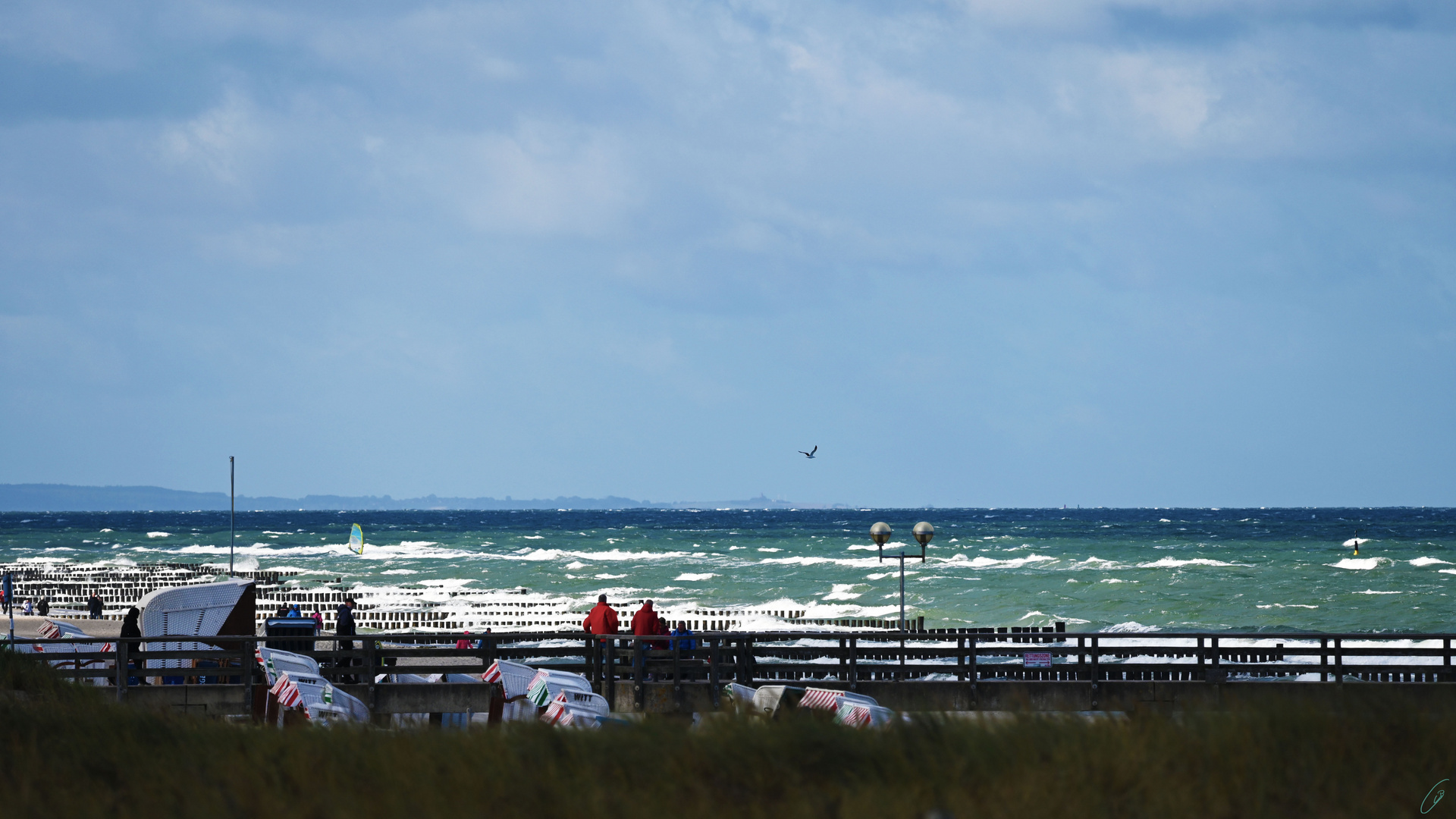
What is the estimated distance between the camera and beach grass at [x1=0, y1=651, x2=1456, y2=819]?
252 inches

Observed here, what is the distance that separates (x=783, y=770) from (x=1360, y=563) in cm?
7635

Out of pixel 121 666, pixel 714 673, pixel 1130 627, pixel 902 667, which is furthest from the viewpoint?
pixel 1130 627

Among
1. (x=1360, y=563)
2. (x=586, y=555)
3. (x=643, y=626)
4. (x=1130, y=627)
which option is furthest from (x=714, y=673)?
(x=586, y=555)

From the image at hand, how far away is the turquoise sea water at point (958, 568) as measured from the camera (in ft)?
160

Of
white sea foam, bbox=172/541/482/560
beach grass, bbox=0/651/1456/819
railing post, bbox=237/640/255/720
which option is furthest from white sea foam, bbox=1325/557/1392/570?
beach grass, bbox=0/651/1456/819

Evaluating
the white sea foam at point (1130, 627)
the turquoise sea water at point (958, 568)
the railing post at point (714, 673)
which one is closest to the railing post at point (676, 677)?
the railing post at point (714, 673)

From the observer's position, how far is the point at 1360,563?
74750 millimetres

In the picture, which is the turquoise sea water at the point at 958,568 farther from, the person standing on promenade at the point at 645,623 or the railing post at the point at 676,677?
the railing post at the point at 676,677

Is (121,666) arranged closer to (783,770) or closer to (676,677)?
(676,677)

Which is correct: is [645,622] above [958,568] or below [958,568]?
above

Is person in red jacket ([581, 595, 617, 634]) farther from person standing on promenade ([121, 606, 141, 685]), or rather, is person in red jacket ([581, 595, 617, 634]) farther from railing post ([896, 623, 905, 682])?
person standing on promenade ([121, 606, 141, 685])

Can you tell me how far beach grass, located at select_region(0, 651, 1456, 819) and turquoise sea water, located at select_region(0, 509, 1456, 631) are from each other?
34.8 metres

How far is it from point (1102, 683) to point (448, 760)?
10.3m

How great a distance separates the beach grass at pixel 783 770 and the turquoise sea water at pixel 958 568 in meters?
34.8
